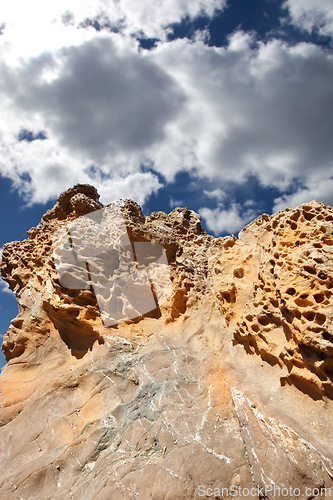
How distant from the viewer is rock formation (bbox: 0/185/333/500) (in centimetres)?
387

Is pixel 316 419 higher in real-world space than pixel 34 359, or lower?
lower

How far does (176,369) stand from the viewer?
5.57 m

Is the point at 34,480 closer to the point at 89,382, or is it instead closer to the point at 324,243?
the point at 89,382

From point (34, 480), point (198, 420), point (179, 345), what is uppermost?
point (179, 345)

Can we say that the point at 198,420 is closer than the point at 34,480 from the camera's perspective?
Yes

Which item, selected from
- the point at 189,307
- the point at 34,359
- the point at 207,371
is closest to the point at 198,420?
the point at 207,371

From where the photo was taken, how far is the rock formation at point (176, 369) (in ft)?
12.7

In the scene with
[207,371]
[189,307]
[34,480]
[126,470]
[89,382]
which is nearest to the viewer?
[126,470]

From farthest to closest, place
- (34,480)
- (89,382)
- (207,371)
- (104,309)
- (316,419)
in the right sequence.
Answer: (104,309) < (89,382) < (207,371) < (34,480) < (316,419)

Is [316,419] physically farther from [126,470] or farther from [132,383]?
[132,383]

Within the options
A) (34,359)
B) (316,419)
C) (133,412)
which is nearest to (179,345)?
(133,412)

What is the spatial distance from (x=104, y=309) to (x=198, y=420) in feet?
11.6

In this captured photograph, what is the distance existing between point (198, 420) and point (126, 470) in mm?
1229

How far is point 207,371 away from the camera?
547cm
